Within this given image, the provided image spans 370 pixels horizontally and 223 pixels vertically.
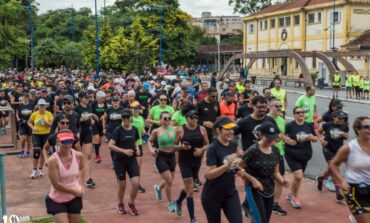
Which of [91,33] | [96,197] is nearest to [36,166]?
[96,197]

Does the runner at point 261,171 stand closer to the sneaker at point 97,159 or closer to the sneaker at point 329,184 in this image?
the sneaker at point 329,184

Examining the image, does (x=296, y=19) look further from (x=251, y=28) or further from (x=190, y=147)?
(x=190, y=147)

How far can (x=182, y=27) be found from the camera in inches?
2329

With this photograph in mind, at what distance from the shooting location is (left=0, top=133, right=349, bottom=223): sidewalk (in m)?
8.43

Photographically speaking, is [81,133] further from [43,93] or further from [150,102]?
[150,102]

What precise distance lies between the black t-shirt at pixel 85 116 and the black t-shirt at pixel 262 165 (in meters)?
5.42

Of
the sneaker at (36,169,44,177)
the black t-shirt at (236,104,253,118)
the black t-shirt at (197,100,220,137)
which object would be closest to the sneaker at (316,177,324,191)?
the black t-shirt at (236,104,253,118)

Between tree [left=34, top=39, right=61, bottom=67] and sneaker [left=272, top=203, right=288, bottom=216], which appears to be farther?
tree [left=34, top=39, right=61, bottom=67]

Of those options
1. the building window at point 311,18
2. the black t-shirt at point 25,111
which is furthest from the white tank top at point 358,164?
the building window at point 311,18

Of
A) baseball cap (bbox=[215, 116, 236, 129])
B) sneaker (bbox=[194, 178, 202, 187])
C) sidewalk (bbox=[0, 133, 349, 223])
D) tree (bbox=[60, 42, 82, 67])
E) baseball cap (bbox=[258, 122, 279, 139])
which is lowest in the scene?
sidewalk (bbox=[0, 133, 349, 223])

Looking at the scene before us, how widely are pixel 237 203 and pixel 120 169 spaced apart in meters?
2.84

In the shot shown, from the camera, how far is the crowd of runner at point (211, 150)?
19.7 ft

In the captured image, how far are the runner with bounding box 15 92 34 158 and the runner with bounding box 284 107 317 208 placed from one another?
7156mm

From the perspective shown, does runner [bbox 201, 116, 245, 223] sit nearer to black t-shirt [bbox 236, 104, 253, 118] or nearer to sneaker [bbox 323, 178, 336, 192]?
sneaker [bbox 323, 178, 336, 192]
